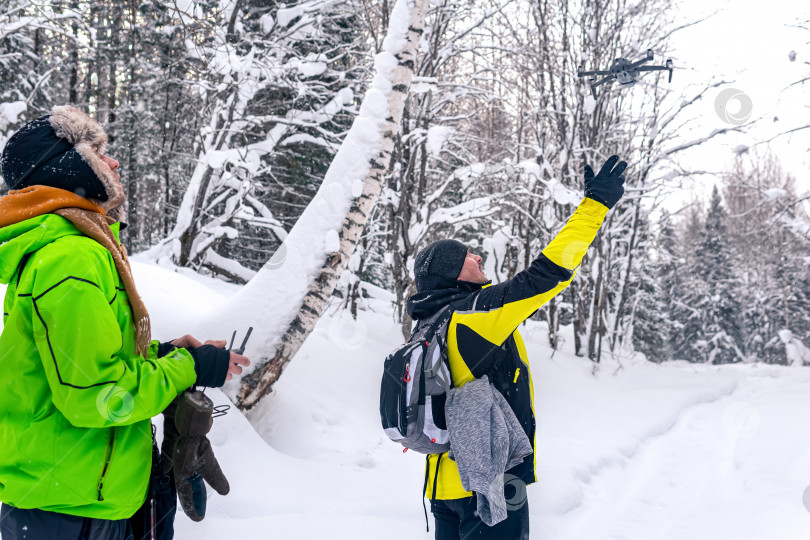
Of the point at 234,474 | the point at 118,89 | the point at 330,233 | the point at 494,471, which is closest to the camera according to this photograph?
the point at 494,471

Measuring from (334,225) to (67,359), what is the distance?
2.79m

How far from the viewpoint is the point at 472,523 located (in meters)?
2.06

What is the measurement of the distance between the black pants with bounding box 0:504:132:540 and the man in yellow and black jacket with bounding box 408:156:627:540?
49.0 inches

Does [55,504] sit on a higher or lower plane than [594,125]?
lower

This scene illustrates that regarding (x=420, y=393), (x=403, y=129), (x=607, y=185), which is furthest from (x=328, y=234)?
(x=403, y=129)

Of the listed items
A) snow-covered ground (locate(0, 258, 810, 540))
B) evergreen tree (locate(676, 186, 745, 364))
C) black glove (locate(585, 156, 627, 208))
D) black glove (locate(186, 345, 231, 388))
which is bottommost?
evergreen tree (locate(676, 186, 745, 364))

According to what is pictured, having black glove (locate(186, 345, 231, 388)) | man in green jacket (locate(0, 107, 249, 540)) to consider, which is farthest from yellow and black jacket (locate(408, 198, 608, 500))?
man in green jacket (locate(0, 107, 249, 540))

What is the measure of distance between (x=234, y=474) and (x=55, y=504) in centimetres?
182

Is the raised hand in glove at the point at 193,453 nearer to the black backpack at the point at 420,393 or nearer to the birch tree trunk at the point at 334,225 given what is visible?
the black backpack at the point at 420,393

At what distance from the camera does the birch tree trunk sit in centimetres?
396

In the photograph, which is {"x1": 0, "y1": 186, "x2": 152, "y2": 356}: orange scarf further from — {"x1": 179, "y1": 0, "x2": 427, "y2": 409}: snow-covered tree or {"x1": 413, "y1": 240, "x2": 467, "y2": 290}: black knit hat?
{"x1": 179, "y1": 0, "x2": 427, "y2": 409}: snow-covered tree

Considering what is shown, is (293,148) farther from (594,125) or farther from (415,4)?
(415,4)

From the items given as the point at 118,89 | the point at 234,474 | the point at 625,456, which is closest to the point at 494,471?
the point at 234,474

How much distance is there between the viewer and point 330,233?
405 cm
